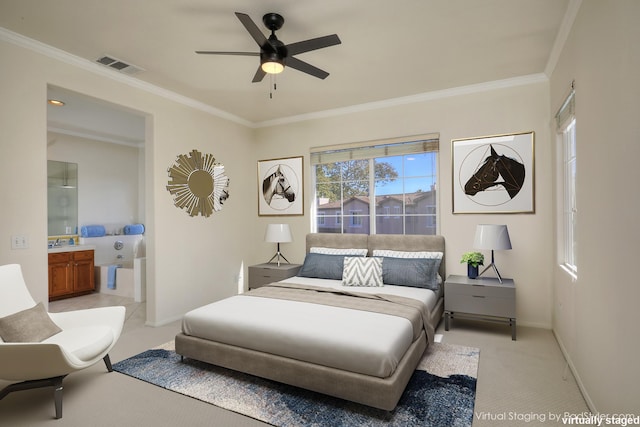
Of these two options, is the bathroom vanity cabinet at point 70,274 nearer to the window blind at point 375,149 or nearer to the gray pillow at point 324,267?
the gray pillow at point 324,267

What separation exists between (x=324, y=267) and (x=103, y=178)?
4.82m

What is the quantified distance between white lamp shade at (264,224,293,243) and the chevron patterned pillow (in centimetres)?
124

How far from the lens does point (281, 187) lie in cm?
528

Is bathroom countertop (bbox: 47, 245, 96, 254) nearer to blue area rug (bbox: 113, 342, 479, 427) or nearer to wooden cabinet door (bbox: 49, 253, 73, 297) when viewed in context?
wooden cabinet door (bbox: 49, 253, 73, 297)

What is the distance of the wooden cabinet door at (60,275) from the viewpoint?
5184 millimetres

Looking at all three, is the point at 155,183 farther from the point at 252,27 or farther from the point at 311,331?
the point at 311,331

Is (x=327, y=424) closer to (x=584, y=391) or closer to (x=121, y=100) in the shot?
(x=584, y=391)

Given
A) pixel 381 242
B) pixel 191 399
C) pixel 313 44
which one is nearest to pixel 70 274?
pixel 191 399

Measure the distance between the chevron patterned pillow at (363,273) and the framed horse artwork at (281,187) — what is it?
155 centimetres

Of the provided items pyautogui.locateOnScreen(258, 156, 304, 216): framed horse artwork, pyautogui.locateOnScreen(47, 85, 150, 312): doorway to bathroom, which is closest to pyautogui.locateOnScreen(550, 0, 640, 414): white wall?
pyautogui.locateOnScreen(258, 156, 304, 216): framed horse artwork

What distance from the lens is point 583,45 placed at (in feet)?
7.41

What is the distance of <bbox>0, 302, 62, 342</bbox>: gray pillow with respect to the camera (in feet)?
7.57

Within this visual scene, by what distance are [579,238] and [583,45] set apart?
52.3 inches

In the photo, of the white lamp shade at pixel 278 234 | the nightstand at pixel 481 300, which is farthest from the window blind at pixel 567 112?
the white lamp shade at pixel 278 234
